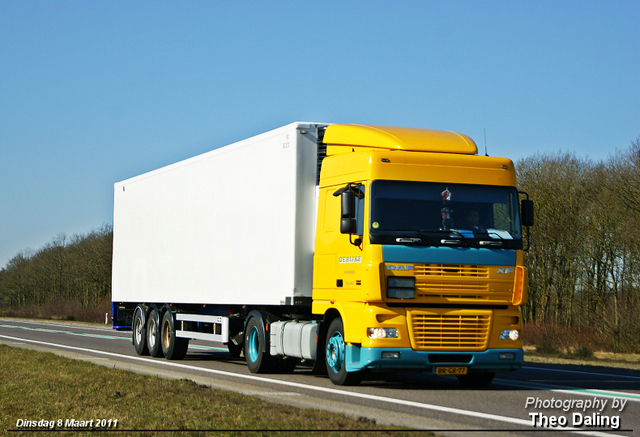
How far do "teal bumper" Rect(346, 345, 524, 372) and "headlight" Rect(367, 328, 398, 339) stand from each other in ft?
0.59

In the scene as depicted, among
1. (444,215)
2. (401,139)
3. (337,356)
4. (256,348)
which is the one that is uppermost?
(401,139)

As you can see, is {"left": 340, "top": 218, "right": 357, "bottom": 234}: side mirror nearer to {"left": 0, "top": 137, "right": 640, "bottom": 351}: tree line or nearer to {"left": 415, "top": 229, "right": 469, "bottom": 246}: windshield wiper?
{"left": 415, "top": 229, "right": 469, "bottom": 246}: windshield wiper

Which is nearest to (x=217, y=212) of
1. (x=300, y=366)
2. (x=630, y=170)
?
(x=300, y=366)

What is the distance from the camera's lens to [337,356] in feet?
40.5

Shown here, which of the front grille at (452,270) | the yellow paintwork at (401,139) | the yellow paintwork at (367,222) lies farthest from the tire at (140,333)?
the front grille at (452,270)

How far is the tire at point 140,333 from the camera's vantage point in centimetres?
2027

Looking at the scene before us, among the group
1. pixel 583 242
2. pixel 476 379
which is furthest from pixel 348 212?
pixel 583 242

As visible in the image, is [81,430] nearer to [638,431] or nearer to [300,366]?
[638,431]

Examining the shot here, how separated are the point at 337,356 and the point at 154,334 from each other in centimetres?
868

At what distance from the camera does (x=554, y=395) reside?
37.2ft

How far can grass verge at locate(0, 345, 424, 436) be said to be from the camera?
7.86 m

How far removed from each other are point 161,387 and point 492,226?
5.33 m

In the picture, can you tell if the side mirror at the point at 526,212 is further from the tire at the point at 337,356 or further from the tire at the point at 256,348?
the tire at the point at 256,348

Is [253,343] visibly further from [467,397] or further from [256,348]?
[467,397]
